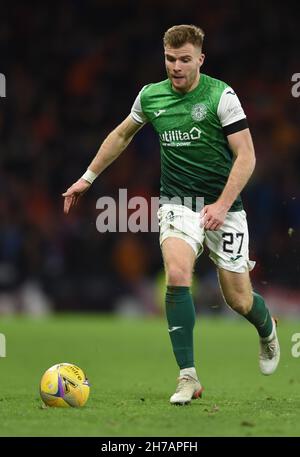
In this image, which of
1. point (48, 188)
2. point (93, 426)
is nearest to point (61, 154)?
point (48, 188)

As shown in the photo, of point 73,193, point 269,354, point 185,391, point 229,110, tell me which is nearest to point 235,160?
point 229,110

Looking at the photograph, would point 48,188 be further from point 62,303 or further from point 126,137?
point 126,137

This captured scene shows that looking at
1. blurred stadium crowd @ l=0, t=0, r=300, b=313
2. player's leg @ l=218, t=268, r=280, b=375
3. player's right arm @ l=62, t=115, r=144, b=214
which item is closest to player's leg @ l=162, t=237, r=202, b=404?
player's leg @ l=218, t=268, r=280, b=375

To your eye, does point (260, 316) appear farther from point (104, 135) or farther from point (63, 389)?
point (104, 135)

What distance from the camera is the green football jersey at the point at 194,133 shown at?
7.00m

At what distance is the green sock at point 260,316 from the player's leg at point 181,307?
2.97 ft

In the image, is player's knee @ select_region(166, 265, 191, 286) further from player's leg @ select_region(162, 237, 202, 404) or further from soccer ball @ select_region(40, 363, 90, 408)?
soccer ball @ select_region(40, 363, 90, 408)

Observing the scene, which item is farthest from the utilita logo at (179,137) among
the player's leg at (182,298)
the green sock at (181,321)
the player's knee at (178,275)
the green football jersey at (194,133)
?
the green sock at (181,321)

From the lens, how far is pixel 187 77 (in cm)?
695

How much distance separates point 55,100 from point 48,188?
2114mm

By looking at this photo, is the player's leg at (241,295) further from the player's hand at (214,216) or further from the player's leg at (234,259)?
the player's hand at (214,216)

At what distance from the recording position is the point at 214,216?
6734 mm

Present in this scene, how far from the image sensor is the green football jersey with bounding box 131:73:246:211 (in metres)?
7.00

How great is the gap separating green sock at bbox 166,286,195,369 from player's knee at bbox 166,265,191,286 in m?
0.04
